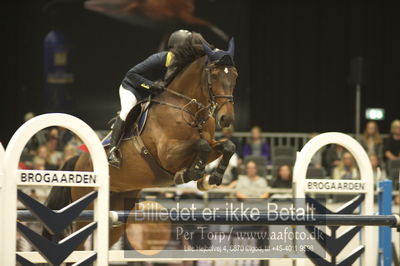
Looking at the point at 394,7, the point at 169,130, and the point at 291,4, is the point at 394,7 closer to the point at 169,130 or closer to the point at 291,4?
the point at 291,4

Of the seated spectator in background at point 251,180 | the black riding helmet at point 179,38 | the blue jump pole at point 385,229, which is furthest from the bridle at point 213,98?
the seated spectator in background at point 251,180

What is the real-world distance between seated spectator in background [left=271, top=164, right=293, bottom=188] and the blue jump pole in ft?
11.1

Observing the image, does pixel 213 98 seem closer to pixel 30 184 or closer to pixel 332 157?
pixel 30 184

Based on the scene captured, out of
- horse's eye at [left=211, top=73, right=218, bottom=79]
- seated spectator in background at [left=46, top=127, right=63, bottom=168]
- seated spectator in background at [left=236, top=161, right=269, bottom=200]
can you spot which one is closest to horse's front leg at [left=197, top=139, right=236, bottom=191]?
horse's eye at [left=211, top=73, right=218, bottom=79]


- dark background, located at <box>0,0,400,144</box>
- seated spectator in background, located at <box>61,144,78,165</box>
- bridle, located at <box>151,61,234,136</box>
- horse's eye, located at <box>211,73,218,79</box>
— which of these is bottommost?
bridle, located at <box>151,61,234,136</box>

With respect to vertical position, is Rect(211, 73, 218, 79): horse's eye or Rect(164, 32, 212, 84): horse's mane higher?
Rect(164, 32, 212, 84): horse's mane

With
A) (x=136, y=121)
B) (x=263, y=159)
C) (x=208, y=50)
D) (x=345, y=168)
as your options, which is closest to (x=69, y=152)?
(x=263, y=159)

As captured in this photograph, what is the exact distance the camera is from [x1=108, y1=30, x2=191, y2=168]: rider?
5832mm

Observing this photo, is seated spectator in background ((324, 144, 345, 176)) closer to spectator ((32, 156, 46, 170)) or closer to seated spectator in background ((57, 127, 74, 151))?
seated spectator in background ((57, 127, 74, 151))

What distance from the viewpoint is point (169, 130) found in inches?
229

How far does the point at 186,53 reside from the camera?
578 cm

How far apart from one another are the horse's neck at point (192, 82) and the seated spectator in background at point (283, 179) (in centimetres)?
401

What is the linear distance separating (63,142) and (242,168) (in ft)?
8.93

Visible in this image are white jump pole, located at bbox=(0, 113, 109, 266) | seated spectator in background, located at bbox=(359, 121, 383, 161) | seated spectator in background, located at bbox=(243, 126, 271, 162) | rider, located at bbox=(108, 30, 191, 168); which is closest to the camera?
white jump pole, located at bbox=(0, 113, 109, 266)
